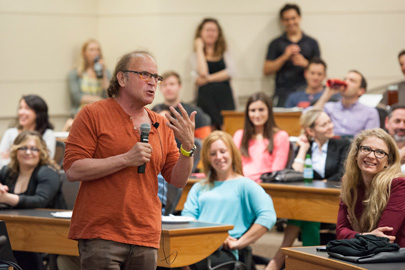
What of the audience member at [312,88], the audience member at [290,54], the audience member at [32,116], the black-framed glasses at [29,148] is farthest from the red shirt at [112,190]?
the audience member at [290,54]

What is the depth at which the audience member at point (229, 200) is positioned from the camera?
175 inches

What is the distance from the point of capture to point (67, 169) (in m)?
2.80

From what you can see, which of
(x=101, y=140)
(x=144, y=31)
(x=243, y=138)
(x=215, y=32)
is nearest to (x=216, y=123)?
(x=215, y=32)

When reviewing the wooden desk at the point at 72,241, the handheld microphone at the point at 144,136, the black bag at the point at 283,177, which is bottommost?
the wooden desk at the point at 72,241

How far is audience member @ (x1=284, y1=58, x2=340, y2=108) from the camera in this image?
7.27 meters

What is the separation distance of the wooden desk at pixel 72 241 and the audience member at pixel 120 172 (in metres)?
1.01

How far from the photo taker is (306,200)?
4.81 m

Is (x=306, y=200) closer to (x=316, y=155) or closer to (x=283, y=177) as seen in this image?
(x=283, y=177)

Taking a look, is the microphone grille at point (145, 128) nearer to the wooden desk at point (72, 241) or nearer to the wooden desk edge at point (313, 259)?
the wooden desk edge at point (313, 259)

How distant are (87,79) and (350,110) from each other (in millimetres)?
3330

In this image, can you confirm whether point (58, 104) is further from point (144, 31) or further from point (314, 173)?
point (314, 173)

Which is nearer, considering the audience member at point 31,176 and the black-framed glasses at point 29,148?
the audience member at point 31,176

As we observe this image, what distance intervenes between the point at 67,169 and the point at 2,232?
35.2 inches

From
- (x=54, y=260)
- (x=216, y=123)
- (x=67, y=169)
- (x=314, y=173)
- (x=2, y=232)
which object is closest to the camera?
(x=67, y=169)
